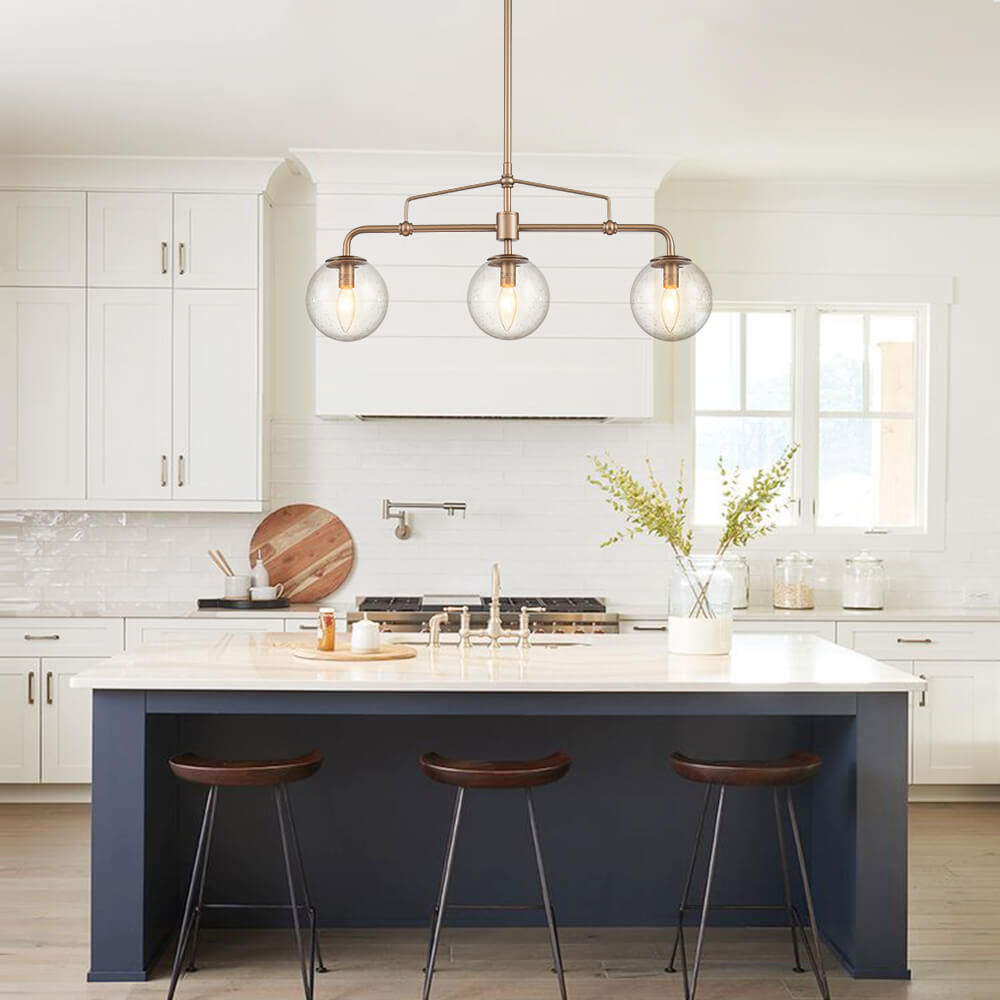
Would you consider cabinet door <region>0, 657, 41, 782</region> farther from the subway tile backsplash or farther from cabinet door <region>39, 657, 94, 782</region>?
the subway tile backsplash

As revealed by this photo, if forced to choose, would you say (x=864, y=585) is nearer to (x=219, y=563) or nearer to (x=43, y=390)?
(x=219, y=563)

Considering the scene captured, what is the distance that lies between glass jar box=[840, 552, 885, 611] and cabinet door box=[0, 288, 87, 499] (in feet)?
12.0

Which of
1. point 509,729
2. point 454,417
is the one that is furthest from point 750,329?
point 509,729

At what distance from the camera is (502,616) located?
5242 millimetres

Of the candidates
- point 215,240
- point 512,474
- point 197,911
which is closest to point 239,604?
point 512,474

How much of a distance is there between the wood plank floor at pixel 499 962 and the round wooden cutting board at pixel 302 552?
194 cm

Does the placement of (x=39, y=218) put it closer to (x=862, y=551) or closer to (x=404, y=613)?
(x=404, y=613)

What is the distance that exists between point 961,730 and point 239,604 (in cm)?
339

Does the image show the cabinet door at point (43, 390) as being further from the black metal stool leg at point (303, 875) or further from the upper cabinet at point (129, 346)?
the black metal stool leg at point (303, 875)

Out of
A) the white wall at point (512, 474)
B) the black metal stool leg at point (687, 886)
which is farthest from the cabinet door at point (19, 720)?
the black metal stool leg at point (687, 886)

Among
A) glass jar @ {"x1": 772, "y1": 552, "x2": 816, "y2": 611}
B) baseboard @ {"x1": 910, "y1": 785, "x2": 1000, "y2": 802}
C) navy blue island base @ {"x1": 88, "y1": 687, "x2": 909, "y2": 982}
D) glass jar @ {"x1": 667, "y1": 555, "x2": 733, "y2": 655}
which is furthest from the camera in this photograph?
glass jar @ {"x1": 772, "y1": 552, "x2": 816, "y2": 611}

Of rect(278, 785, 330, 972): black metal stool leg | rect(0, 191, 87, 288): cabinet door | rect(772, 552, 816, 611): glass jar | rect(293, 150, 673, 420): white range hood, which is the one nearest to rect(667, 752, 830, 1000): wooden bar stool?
rect(278, 785, 330, 972): black metal stool leg

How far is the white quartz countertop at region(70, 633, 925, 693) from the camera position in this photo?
3.29 meters

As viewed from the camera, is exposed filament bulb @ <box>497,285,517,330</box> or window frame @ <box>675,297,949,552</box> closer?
exposed filament bulb @ <box>497,285,517,330</box>
